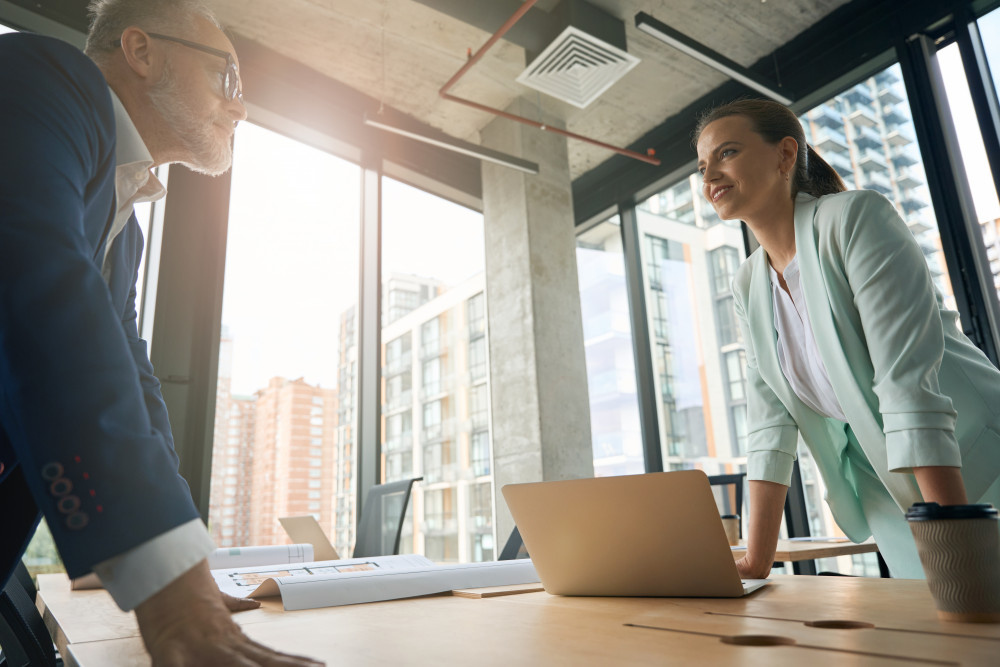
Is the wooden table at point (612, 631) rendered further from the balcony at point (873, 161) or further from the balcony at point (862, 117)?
the balcony at point (862, 117)

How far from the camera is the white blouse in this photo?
1.33 meters

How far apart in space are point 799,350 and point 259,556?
1.49 metres

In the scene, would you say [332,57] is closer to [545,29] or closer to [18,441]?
[545,29]

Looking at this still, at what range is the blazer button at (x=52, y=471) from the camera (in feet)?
1.66

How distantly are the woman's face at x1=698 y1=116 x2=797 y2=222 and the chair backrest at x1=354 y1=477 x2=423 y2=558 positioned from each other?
1948mm

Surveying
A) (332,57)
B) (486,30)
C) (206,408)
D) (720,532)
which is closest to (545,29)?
(486,30)

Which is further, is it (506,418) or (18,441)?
(506,418)

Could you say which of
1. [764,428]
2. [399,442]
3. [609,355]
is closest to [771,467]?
[764,428]

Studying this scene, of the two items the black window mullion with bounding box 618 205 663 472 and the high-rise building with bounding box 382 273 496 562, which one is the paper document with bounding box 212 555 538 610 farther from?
the black window mullion with bounding box 618 205 663 472

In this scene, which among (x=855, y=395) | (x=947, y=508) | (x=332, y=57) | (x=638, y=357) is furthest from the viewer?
(x=638, y=357)

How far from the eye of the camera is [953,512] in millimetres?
637

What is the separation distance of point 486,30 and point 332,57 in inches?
51.1

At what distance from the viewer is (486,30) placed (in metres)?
4.35

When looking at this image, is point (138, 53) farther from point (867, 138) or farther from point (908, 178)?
point (867, 138)
